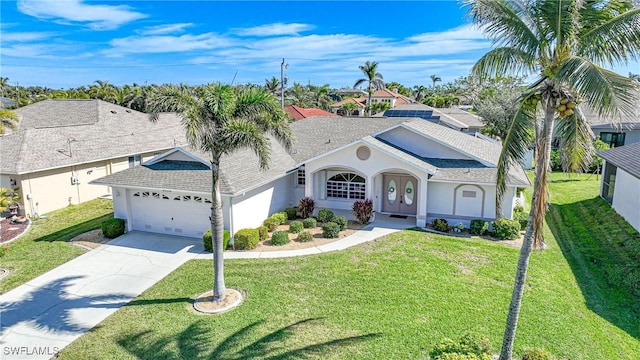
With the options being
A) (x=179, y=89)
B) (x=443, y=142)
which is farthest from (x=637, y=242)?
(x=179, y=89)

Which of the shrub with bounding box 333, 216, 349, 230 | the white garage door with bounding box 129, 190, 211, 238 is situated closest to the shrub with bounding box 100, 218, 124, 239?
the white garage door with bounding box 129, 190, 211, 238

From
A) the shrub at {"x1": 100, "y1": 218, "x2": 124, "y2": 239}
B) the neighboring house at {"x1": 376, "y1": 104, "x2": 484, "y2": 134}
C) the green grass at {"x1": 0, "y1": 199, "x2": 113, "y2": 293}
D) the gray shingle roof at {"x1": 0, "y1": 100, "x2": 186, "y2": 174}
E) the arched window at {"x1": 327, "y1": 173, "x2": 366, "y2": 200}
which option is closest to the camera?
the green grass at {"x1": 0, "y1": 199, "x2": 113, "y2": 293}

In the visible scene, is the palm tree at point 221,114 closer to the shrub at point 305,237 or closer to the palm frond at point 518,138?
A: the shrub at point 305,237

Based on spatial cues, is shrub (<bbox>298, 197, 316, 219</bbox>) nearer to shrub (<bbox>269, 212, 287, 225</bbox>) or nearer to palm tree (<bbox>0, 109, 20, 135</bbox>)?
shrub (<bbox>269, 212, 287, 225</bbox>)

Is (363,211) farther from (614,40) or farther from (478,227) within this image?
(614,40)

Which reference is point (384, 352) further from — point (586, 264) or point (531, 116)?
point (586, 264)

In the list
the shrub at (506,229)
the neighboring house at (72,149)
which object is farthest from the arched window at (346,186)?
the neighboring house at (72,149)
